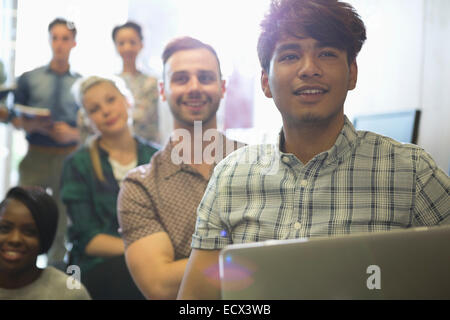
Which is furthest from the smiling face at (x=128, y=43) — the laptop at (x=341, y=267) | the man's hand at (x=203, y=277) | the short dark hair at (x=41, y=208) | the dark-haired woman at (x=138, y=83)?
the laptop at (x=341, y=267)

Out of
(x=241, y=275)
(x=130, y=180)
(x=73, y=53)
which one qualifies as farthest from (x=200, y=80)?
(x=241, y=275)

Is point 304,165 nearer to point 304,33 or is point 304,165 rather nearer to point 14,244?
point 304,33

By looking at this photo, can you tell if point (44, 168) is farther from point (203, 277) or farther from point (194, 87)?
point (203, 277)

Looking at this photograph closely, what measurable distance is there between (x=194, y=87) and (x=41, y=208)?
632 millimetres

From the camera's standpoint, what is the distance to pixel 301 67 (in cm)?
102

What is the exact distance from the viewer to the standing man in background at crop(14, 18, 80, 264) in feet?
5.34

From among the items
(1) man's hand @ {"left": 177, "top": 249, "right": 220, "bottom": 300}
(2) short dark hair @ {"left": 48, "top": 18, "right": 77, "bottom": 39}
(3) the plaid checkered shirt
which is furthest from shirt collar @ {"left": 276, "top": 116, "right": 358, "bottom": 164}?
(2) short dark hair @ {"left": 48, "top": 18, "right": 77, "bottom": 39}

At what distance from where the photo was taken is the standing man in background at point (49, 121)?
1629mm

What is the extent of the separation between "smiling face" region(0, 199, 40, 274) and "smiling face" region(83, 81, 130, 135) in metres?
0.35

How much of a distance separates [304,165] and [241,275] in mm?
458

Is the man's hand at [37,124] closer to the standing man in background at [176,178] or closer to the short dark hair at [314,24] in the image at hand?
the standing man in background at [176,178]

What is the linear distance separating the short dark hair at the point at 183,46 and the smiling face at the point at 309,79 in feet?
1.29

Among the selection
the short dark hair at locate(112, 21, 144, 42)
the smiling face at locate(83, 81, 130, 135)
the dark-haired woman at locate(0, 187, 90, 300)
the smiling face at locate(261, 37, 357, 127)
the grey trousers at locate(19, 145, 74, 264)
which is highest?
the short dark hair at locate(112, 21, 144, 42)

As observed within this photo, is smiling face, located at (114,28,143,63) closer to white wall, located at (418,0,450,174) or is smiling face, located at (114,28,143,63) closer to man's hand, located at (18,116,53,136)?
man's hand, located at (18,116,53,136)
